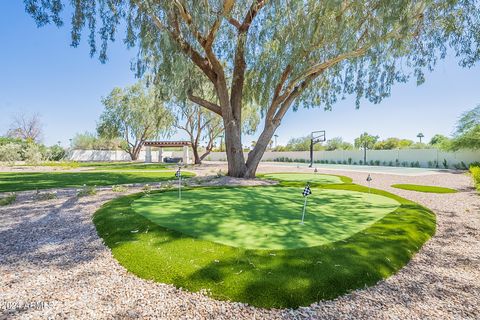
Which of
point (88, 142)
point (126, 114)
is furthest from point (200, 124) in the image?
point (88, 142)

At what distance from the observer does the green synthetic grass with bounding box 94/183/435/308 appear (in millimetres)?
2469

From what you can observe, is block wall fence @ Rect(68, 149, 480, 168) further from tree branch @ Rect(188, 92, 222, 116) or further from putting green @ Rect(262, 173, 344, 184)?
tree branch @ Rect(188, 92, 222, 116)

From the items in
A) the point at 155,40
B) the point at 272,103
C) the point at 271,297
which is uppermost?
the point at 155,40

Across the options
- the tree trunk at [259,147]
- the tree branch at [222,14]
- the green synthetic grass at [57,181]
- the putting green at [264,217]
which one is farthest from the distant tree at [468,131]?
the green synthetic grass at [57,181]

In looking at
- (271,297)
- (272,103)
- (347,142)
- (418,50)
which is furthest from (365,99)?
(347,142)

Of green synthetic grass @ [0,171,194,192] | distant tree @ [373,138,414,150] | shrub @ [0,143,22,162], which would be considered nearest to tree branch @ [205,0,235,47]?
green synthetic grass @ [0,171,194,192]

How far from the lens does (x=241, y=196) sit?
22.3 feet

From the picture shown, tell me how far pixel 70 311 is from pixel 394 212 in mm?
5767

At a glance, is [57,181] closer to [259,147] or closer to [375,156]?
[259,147]

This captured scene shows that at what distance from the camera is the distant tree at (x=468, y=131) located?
16984 millimetres

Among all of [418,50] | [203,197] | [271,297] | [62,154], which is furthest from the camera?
[62,154]

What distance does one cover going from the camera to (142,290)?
8.13ft

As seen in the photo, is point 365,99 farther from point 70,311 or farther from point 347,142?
point 347,142

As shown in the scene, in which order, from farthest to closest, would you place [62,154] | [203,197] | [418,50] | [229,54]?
[62,154]
[229,54]
[418,50]
[203,197]
